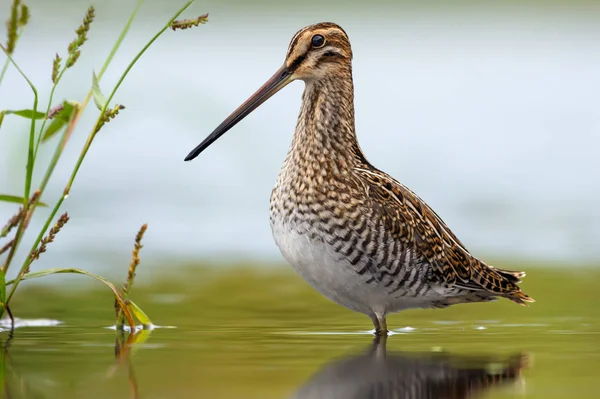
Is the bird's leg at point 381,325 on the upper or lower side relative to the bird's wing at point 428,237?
lower

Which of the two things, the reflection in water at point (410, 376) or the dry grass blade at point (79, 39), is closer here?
the reflection in water at point (410, 376)

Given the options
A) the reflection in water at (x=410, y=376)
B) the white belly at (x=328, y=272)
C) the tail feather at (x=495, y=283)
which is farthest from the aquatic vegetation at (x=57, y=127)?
the tail feather at (x=495, y=283)

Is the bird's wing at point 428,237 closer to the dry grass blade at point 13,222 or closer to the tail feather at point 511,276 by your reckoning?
the tail feather at point 511,276

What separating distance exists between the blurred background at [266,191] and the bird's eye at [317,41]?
4.25 feet

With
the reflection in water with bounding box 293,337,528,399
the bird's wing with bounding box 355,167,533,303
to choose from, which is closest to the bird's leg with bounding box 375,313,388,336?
the bird's wing with bounding box 355,167,533,303

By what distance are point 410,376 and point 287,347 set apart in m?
0.94

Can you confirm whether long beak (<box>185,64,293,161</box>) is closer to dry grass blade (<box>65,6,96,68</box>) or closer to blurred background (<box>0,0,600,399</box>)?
blurred background (<box>0,0,600,399</box>)

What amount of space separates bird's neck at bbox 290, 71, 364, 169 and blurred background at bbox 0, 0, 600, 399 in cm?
95

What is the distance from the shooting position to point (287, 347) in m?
6.49

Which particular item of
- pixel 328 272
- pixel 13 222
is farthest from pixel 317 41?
pixel 13 222

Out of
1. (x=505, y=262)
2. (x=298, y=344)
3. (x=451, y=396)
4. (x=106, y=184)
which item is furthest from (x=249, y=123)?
(x=451, y=396)

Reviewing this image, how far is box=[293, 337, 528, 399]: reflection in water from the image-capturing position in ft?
17.5

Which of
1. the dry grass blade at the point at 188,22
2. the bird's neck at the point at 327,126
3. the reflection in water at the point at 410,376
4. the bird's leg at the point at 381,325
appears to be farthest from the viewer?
the bird's neck at the point at 327,126

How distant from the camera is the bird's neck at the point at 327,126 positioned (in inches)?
297
